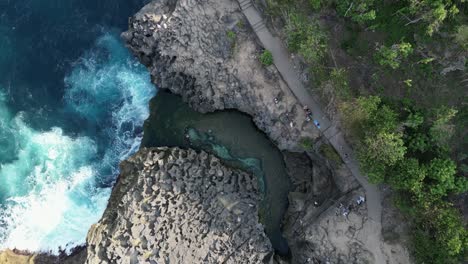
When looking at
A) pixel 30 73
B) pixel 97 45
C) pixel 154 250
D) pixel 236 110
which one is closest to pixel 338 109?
pixel 236 110

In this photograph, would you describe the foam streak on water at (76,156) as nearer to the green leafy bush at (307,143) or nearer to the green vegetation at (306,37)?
the green vegetation at (306,37)

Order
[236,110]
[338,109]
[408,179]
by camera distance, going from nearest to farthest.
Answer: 1. [408,179]
2. [338,109]
3. [236,110]

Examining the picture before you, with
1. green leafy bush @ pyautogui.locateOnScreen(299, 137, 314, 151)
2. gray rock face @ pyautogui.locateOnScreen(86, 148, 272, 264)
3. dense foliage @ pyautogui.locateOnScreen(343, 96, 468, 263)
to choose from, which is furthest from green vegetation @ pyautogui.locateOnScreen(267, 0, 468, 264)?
gray rock face @ pyautogui.locateOnScreen(86, 148, 272, 264)

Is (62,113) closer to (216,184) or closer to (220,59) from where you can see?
(220,59)

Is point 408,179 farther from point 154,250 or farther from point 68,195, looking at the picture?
point 68,195

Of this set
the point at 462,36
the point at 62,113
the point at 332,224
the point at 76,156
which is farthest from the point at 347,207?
the point at 62,113
